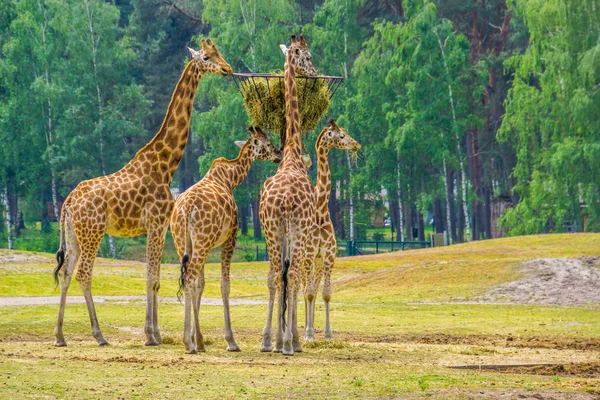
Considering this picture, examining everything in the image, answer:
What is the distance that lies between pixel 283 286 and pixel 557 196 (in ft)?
140

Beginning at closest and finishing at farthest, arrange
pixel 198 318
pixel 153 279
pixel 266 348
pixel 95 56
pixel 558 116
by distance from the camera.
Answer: pixel 198 318 → pixel 266 348 → pixel 153 279 → pixel 558 116 → pixel 95 56

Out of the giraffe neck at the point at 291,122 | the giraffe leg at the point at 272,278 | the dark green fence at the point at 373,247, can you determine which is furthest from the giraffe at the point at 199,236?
the dark green fence at the point at 373,247

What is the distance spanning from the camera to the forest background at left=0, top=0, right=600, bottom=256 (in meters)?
63.5

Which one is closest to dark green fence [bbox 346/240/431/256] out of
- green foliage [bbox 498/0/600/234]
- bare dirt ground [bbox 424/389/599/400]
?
green foliage [bbox 498/0/600/234]

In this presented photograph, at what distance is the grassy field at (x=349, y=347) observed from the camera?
1559cm

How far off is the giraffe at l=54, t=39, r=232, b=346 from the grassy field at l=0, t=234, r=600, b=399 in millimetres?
917

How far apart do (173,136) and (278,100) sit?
9.84ft

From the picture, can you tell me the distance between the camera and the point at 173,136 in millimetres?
22344

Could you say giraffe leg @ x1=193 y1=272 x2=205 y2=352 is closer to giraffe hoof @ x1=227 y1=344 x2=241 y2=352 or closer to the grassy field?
the grassy field

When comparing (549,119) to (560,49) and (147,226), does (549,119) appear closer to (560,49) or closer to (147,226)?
(560,49)

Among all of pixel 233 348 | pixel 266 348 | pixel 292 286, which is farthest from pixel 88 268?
pixel 292 286

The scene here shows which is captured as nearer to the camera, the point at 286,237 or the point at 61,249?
the point at 286,237

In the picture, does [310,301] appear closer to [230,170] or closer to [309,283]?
[309,283]

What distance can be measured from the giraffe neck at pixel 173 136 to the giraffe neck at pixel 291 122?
1777 millimetres
